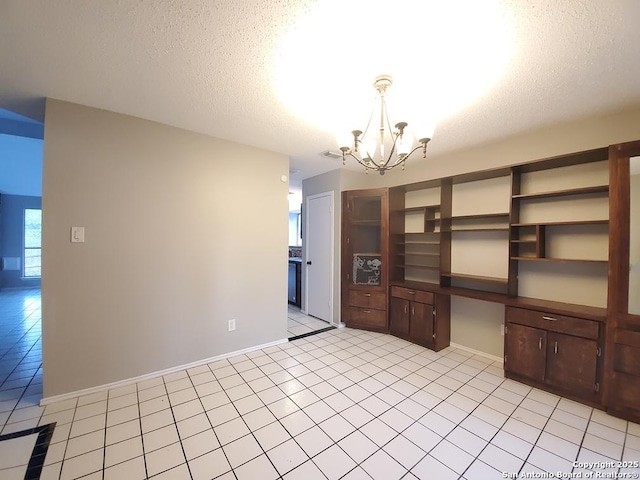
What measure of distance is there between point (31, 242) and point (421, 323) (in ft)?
32.1

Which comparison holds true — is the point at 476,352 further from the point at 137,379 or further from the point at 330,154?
the point at 137,379

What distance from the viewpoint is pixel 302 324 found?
13.1ft

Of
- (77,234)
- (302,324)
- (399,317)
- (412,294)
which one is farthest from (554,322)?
(77,234)

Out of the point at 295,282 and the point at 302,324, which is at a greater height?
the point at 295,282

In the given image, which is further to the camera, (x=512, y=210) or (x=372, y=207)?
(x=372, y=207)

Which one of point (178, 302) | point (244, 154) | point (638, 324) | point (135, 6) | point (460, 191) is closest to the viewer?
point (135, 6)

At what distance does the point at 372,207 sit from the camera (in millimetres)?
3727

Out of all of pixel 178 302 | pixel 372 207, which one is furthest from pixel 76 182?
pixel 372 207

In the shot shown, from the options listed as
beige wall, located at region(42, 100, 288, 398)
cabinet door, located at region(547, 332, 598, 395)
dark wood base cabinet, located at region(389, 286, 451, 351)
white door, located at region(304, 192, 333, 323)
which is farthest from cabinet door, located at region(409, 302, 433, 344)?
beige wall, located at region(42, 100, 288, 398)

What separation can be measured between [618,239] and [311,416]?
2717 mm

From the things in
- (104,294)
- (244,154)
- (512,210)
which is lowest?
(104,294)

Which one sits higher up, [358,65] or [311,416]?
[358,65]

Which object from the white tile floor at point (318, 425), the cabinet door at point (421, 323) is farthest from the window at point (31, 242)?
the cabinet door at point (421, 323)

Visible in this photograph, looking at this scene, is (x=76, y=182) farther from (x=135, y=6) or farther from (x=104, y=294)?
(x=135, y=6)
